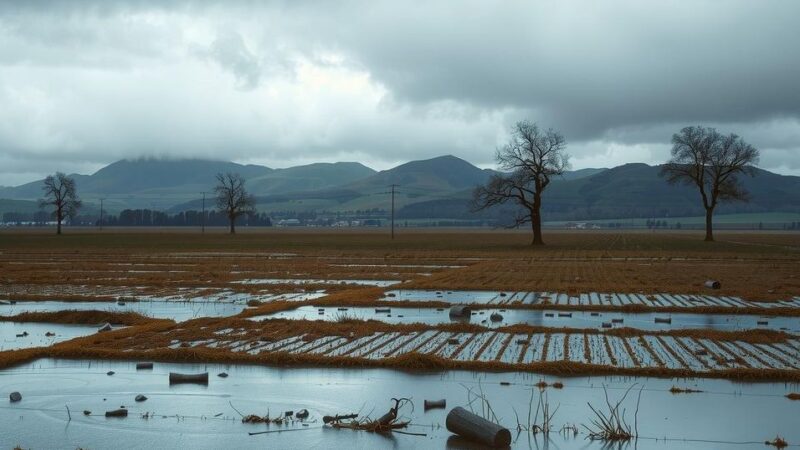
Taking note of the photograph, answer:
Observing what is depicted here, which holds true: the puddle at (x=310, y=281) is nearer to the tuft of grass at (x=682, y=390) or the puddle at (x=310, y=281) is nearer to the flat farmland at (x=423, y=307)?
the flat farmland at (x=423, y=307)

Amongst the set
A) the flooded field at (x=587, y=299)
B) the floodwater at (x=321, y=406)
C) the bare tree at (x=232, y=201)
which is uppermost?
the bare tree at (x=232, y=201)

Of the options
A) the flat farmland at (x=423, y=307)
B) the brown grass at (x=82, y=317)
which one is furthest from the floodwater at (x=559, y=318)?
the brown grass at (x=82, y=317)

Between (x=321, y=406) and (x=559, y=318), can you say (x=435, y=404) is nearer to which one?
(x=321, y=406)

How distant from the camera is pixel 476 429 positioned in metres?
11.0

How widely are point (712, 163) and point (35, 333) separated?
96.3 metres

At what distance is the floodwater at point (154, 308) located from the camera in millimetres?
24312

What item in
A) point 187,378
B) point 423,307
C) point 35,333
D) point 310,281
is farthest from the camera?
point 310,281

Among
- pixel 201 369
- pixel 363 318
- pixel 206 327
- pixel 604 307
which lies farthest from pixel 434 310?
pixel 201 369

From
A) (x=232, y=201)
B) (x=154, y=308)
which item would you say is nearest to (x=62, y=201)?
(x=232, y=201)

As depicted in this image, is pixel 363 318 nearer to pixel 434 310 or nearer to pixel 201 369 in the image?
pixel 434 310

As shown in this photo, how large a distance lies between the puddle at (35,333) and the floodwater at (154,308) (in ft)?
7.89

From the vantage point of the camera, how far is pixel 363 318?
23.1 meters

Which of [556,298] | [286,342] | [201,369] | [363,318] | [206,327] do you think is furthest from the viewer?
[556,298]

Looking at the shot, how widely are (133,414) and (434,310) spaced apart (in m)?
14.1
